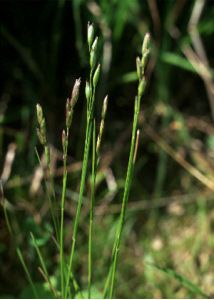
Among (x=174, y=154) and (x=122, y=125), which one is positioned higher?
(x=122, y=125)

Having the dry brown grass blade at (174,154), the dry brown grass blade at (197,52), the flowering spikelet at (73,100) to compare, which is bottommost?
the dry brown grass blade at (174,154)

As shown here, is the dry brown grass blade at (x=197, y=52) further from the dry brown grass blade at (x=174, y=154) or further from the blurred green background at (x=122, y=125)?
the dry brown grass blade at (x=174, y=154)

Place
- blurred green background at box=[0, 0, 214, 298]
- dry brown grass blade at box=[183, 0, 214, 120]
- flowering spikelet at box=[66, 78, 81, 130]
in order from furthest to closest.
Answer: dry brown grass blade at box=[183, 0, 214, 120] → blurred green background at box=[0, 0, 214, 298] → flowering spikelet at box=[66, 78, 81, 130]

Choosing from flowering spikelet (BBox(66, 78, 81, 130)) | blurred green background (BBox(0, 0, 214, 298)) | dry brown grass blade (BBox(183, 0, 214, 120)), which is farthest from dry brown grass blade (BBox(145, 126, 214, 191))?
flowering spikelet (BBox(66, 78, 81, 130))

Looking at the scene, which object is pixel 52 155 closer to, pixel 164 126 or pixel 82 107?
pixel 82 107

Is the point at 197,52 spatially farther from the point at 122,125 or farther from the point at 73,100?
the point at 73,100

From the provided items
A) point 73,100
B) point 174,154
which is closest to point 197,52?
point 174,154

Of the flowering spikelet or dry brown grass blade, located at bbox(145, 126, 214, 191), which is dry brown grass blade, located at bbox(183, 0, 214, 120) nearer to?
dry brown grass blade, located at bbox(145, 126, 214, 191)

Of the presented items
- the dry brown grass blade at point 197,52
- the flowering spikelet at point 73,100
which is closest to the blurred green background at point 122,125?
the dry brown grass blade at point 197,52
